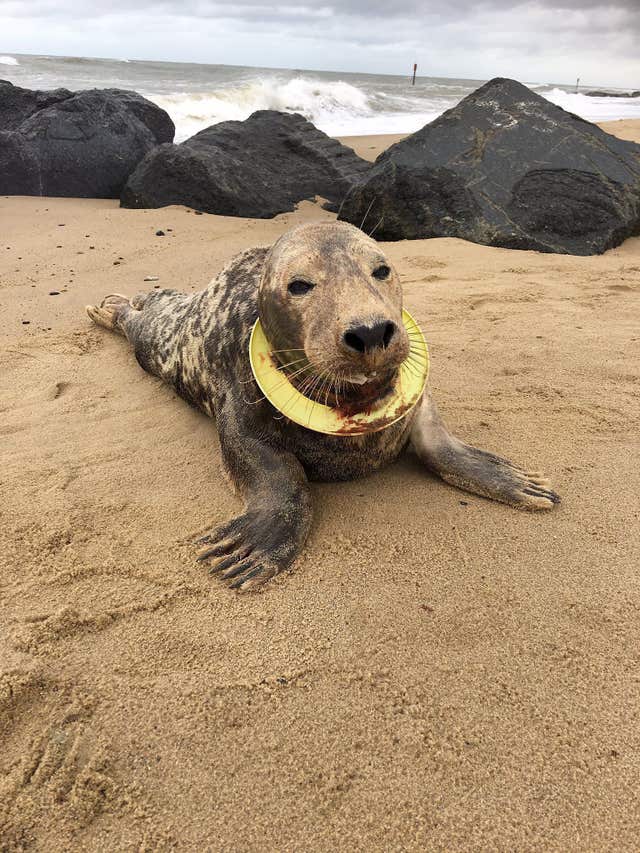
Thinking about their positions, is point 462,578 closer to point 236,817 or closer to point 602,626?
point 602,626

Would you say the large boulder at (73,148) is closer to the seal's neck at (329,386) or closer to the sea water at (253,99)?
the sea water at (253,99)

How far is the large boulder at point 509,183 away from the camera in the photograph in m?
6.53

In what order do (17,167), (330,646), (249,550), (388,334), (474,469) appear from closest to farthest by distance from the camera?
1. (330,646)
2. (388,334)
3. (249,550)
4. (474,469)
5. (17,167)

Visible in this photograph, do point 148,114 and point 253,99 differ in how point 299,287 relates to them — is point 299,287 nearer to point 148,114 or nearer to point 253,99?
point 148,114

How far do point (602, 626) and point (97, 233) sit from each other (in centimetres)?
670

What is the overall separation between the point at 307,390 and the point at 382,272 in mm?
513

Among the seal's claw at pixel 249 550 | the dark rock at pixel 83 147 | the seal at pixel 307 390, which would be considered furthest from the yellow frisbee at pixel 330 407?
the dark rock at pixel 83 147

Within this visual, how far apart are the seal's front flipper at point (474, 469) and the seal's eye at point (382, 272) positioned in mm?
718

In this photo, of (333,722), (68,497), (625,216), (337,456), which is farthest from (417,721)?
(625,216)

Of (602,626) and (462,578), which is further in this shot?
(462,578)

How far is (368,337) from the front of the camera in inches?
81.4

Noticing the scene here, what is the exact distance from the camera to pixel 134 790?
158 centimetres

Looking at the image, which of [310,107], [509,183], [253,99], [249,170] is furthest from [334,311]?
[310,107]

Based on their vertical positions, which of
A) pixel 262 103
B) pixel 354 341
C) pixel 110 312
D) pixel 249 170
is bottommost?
pixel 262 103
